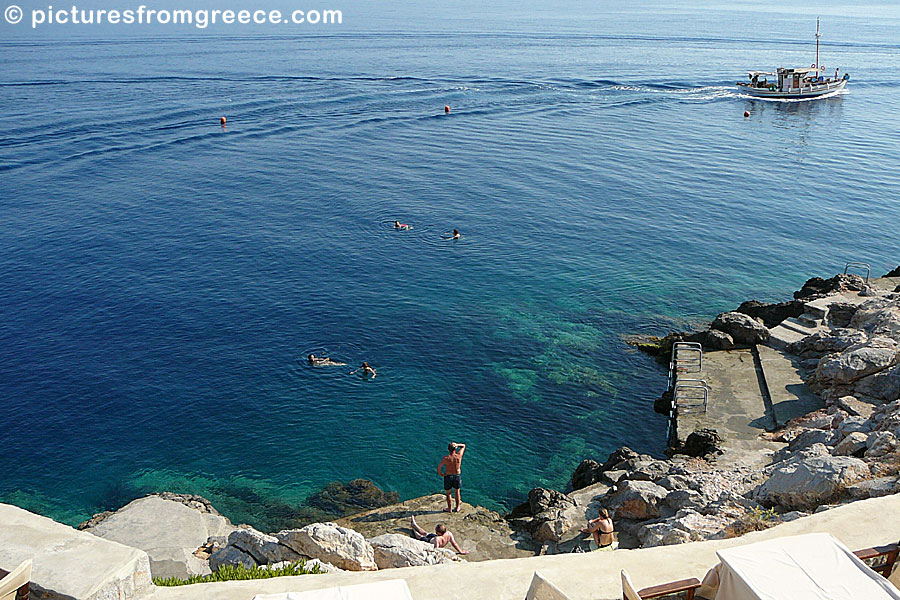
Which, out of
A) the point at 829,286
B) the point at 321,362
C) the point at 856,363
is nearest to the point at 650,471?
the point at 856,363

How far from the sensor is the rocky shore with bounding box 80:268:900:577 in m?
14.4

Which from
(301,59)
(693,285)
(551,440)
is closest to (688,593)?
(551,440)

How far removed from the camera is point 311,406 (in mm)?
29406

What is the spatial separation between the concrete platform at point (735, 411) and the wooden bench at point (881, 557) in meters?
12.7

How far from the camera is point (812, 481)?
1600 centimetres

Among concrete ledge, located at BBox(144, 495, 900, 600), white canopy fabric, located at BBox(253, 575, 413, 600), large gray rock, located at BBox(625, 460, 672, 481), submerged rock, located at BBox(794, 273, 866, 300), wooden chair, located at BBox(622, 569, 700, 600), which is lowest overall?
large gray rock, located at BBox(625, 460, 672, 481)

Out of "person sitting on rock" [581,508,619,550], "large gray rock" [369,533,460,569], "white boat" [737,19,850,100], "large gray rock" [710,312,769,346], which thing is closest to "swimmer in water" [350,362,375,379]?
"large gray rock" [710,312,769,346]

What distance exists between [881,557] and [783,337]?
2271 cm

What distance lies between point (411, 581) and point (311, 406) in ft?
66.3

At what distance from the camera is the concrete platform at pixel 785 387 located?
25125 mm

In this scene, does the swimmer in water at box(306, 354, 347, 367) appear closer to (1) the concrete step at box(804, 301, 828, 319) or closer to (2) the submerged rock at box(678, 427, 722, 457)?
(2) the submerged rock at box(678, 427, 722, 457)

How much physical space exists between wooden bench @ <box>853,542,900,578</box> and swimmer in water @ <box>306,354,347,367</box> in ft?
82.3

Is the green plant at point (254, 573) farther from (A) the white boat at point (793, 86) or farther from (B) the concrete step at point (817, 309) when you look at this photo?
(A) the white boat at point (793, 86)

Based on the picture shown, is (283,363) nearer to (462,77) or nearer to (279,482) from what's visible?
(279,482)
